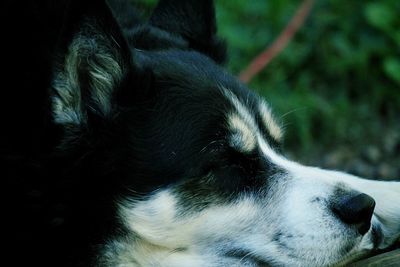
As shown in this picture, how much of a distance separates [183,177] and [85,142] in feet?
1.33

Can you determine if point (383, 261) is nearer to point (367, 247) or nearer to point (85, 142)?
point (367, 247)

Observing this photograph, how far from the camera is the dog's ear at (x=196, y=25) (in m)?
4.18

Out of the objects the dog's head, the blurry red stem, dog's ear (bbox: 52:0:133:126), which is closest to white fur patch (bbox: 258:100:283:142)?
the dog's head

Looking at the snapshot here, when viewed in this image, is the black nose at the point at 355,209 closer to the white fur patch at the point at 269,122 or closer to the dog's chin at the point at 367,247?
the dog's chin at the point at 367,247

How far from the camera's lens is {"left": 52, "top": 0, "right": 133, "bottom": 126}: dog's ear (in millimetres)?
3174

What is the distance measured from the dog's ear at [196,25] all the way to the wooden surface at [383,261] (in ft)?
4.27

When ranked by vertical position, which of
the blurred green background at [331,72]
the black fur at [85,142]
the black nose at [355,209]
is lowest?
the blurred green background at [331,72]

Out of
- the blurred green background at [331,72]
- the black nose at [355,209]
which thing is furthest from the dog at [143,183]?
the blurred green background at [331,72]

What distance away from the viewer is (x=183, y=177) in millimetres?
3391

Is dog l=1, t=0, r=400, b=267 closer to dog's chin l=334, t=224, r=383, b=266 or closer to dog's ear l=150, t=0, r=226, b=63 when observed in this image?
dog's chin l=334, t=224, r=383, b=266

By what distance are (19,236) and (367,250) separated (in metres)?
1.39

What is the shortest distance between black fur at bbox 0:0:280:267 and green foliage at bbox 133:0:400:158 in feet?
11.8

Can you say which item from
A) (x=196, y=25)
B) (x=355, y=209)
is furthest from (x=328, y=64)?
(x=355, y=209)

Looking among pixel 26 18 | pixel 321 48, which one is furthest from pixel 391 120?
pixel 26 18
